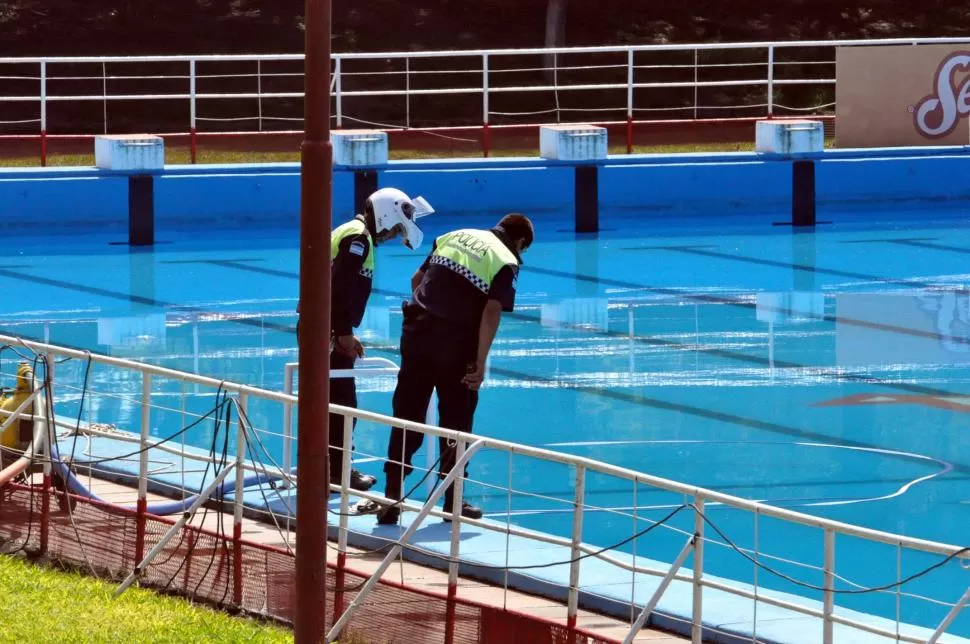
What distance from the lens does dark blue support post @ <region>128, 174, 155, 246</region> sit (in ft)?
59.6

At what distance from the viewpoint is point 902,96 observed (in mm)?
21047

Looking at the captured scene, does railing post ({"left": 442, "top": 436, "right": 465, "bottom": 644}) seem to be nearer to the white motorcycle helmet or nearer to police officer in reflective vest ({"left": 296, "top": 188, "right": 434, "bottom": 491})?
police officer in reflective vest ({"left": 296, "top": 188, "right": 434, "bottom": 491})

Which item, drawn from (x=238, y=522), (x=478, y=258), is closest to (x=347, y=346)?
(x=478, y=258)

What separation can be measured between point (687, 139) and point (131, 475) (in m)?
17.7

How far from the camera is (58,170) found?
1856 cm

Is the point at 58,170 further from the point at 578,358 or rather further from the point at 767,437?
the point at 767,437

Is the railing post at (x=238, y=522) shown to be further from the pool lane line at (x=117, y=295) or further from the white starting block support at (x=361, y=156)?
the white starting block support at (x=361, y=156)

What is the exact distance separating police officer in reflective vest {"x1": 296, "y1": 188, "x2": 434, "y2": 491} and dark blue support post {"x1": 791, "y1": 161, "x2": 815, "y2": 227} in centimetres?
1238

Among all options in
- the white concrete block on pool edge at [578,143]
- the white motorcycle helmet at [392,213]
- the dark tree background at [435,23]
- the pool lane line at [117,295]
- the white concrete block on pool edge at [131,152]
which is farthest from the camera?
the dark tree background at [435,23]

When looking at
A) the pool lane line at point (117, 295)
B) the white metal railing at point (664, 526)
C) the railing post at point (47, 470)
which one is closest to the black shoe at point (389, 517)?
the white metal railing at point (664, 526)

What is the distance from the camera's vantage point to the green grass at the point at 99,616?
20.7 feet

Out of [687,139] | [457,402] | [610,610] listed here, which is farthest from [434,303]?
[687,139]

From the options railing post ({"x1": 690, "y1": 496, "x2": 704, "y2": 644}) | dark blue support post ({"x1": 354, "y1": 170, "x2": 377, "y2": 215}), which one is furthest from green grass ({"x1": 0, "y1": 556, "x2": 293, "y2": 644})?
dark blue support post ({"x1": 354, "y1": 170, "x2": 377, "y2": 215})

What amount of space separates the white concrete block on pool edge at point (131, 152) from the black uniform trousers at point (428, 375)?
10613 mm
